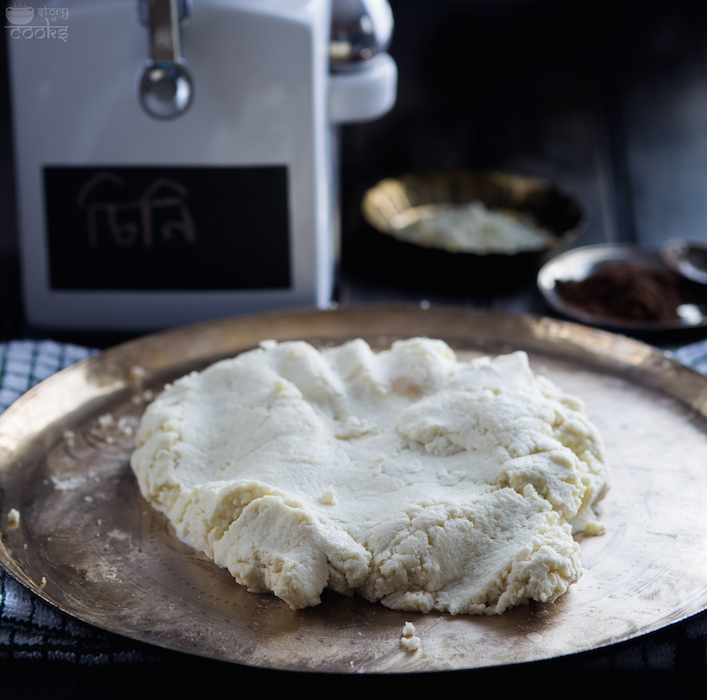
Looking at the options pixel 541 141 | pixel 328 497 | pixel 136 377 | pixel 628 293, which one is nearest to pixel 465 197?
pixel 541 141

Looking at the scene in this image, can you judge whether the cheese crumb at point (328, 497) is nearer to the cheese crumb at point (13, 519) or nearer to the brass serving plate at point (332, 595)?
the brass serving plate at point (332, 595)

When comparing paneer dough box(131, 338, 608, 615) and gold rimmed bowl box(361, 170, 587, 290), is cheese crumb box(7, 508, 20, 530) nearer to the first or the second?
paneer dough box(131, 338, 608, 615)

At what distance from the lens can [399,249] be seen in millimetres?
1990

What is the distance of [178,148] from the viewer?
160 cm

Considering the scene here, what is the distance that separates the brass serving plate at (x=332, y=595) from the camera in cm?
94

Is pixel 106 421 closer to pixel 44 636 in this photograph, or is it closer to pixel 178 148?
pixel 44 636

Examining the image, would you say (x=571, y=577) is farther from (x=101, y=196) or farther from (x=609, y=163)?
(x=609, y=163)

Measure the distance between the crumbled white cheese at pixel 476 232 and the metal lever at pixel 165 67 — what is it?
653 millimetres

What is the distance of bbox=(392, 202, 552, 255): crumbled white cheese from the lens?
6.71 ft

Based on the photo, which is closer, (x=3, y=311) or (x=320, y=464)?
(x=320, y=464)

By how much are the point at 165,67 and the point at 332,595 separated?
0.97 m

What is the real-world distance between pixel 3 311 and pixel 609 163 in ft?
5.73

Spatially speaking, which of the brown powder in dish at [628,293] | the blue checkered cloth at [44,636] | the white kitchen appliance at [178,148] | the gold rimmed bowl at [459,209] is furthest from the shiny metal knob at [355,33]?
the blue checkered cloth at [44,636]

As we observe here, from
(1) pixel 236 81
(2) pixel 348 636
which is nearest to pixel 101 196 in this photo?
(1) pixel 236 81
